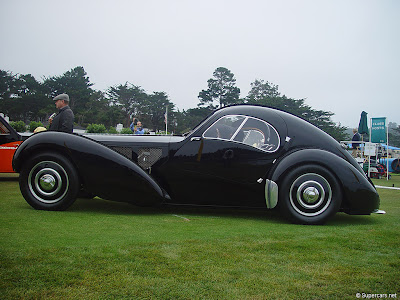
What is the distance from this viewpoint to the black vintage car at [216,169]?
4.67m

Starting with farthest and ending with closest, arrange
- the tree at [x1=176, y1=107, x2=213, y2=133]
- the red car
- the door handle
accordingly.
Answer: the tree at [x1=176, y1=107, x2=213, y2=133] < the red car < the door handle

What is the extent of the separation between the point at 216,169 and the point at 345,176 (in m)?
1.68

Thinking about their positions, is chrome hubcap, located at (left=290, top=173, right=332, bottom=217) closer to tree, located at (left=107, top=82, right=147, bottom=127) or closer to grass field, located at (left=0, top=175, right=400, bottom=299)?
grass field, located at (left=0, top=175, right=400, bottom=299)

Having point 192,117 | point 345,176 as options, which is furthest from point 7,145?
point 192,117

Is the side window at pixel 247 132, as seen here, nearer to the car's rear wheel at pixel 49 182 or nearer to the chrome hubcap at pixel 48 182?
the car's rear wheel at pixel 49 182

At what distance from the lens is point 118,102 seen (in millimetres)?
62281

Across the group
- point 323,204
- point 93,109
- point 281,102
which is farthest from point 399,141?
point 323,204

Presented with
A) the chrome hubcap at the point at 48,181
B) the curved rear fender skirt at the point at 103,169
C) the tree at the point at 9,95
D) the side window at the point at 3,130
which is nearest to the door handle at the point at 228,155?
the curved rear fender skirt at the point at 103,169

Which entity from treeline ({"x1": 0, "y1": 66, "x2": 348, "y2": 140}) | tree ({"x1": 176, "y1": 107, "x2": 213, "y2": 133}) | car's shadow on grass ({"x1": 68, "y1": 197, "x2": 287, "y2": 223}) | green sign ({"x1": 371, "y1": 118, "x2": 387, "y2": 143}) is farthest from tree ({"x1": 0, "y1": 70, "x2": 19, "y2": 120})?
car's shadow on grass ({"x1": 68, "y1": 197, "x2": 287, "y2": 223})

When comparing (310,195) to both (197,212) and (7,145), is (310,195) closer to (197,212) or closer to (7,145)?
(197,212)

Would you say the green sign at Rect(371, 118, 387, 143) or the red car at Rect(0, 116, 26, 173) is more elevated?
the green sign at Rect(371, 118, 387, 143)

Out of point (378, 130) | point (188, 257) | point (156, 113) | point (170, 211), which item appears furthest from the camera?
point (156, 113)

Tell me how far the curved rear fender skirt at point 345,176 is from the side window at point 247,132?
0.36 metres

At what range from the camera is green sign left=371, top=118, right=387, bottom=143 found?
16.3m
